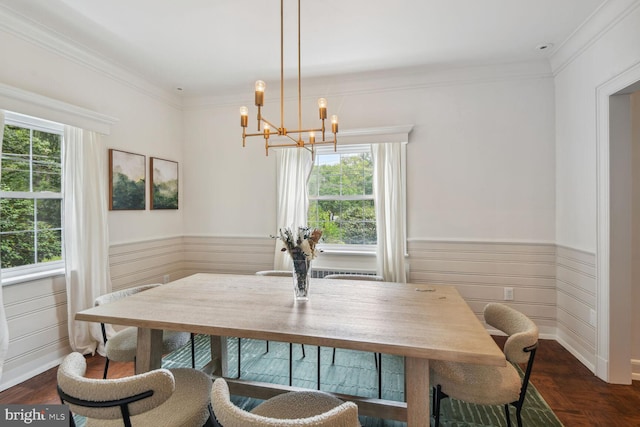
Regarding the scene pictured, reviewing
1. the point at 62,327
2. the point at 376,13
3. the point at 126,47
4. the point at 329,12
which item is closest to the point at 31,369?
the point at 62,327

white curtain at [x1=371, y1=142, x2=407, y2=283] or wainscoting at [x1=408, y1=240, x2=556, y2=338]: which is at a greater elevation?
white curtain at [x1=371, y1=142, x2=407, y2=283]

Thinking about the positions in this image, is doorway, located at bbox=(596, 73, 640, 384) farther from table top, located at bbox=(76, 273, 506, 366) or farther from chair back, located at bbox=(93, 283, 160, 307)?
chair back, located at bbox=(93, 283, 160, 307)

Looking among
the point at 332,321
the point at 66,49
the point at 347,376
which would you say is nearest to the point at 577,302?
the point at 347,376

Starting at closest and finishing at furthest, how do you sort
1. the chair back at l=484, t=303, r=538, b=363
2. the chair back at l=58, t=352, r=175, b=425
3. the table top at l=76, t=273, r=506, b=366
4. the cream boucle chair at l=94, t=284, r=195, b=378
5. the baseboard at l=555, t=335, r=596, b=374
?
the chair back at l=58, t=352, r=175, b=425, the table top at l=76, t=273, r=506, b=366, the chair back at l=484, t=303, r=538, b=363, the cream boucle chair at l=94, t=284, r=195, b=378, the baseboard at l=555, t=335, r=596, b=374

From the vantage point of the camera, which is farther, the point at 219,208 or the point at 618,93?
the point at 219,208

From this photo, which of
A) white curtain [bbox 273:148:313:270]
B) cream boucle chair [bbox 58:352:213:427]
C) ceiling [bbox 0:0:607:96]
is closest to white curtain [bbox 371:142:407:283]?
white curtain [bbox 273:148:313:270]

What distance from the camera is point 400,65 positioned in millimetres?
3316

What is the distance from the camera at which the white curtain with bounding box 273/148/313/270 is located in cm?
372

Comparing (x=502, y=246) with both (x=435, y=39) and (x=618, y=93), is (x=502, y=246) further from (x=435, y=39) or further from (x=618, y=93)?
(x=435, y=39)

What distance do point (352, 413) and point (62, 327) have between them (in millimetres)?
2978

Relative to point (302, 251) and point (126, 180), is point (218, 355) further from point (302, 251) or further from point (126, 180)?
point (126, 180)

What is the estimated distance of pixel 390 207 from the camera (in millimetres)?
3465

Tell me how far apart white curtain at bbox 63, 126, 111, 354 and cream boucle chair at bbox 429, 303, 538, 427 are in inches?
116

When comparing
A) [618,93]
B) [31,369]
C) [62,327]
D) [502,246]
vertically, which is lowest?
[31,369]
